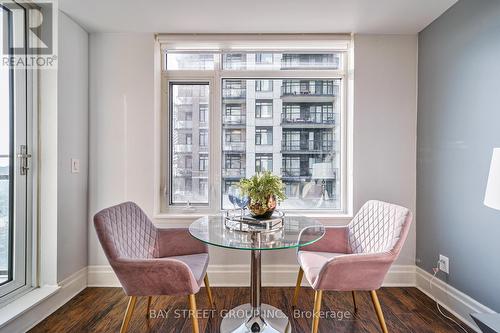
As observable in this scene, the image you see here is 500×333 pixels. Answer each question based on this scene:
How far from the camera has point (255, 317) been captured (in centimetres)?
177

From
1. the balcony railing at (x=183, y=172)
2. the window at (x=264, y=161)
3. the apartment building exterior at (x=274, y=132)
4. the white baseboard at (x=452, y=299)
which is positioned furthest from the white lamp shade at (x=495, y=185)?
the balcony railing at (x=183, y=172)

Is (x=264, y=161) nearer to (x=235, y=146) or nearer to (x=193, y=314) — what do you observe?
(x=235, y=146)

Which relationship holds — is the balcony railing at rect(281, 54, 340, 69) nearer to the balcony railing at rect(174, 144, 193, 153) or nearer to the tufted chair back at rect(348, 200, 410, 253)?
the balcony railing at rect(174, 144, 193, 153)

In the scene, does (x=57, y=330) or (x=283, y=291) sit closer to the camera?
(x=57, y=330)

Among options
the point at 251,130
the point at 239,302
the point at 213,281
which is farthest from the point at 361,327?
the point at 251,130

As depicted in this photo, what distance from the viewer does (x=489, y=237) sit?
172 centimetres

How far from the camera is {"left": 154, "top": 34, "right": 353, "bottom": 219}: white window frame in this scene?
2.53 m

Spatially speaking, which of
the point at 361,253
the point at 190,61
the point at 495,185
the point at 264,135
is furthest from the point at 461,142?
the point at 190,61

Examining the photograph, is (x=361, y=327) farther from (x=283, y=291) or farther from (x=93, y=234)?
(x=93, y=234)

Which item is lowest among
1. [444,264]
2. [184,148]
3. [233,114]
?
[444,264]

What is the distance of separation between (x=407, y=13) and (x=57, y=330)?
354 cm

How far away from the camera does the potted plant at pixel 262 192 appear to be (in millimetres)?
1718

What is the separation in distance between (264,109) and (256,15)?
2.71 ft

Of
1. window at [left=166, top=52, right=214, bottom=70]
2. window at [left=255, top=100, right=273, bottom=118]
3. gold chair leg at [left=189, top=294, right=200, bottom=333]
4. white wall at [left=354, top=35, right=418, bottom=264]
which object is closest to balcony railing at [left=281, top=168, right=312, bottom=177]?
white wall at [left=354, top=35, right=418, bottom=264]
